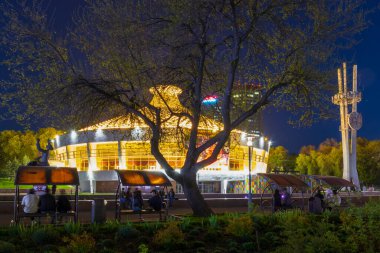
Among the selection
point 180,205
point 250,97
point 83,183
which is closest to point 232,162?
point 83,183

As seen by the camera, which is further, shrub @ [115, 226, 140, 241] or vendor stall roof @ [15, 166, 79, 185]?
vendor stall roof @ [15, 166, 79, 185]

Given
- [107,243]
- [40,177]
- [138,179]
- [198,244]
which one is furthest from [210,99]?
[107,243]

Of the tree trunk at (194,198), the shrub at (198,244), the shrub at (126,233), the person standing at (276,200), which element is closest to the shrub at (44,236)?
the shrub at (126,233)

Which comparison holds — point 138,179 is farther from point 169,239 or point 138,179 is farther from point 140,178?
point 169,239

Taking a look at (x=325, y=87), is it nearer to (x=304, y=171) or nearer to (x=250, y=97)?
(x=250, y=97)

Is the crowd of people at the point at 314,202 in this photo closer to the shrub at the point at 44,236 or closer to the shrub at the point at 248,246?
the shrub at the point at 248,246

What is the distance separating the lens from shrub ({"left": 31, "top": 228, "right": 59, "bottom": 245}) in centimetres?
1155

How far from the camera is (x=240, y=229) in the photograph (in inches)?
540

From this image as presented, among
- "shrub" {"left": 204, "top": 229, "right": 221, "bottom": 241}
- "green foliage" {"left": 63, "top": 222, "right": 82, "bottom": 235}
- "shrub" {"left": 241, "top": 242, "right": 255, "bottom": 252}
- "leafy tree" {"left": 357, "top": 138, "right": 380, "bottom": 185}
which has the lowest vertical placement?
"shrub" {"left": 241, "top": 242, "right": 255, "bottom": 252}

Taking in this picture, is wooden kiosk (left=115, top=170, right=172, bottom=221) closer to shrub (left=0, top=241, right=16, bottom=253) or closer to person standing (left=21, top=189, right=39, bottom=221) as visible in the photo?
person standing (left=21, top=189, right=39, bottom=221)

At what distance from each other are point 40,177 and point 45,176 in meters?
0.18

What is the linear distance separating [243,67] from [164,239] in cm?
1226

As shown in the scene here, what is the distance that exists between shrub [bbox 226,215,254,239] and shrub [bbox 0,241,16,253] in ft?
19.8

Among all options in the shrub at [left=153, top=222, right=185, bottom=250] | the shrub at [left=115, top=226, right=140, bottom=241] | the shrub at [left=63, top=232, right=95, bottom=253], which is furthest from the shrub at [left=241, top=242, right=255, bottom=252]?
the shrub at [left=63, top=232, right=95, bottom=253]
